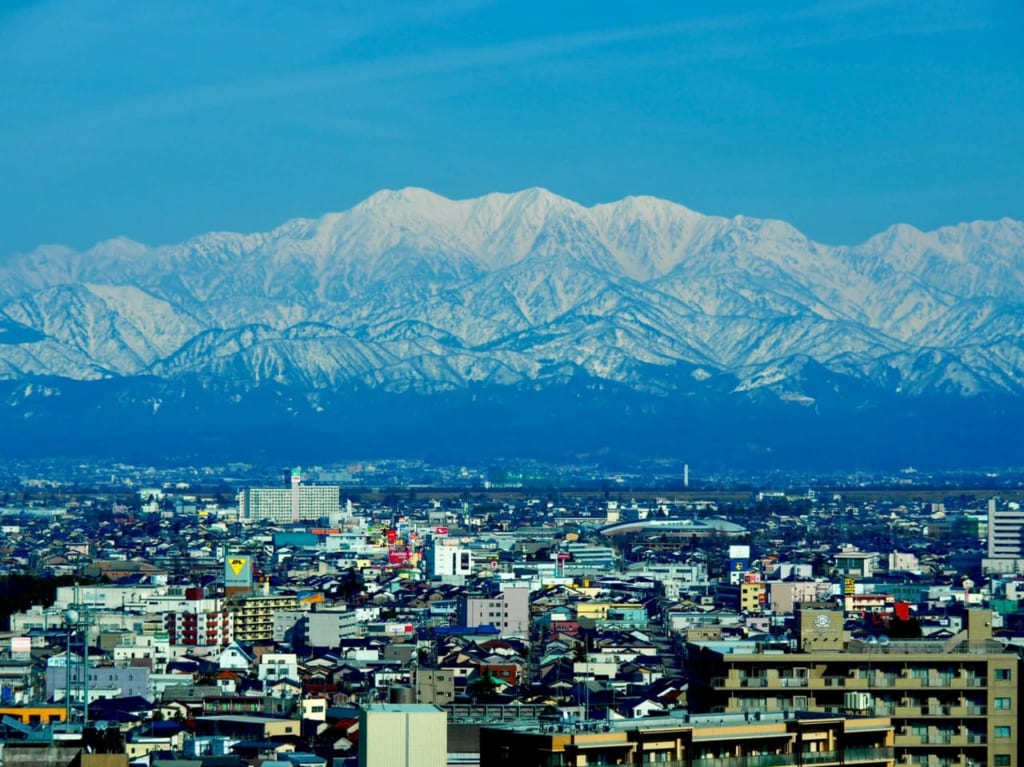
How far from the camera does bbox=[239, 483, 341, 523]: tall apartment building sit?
452 feet

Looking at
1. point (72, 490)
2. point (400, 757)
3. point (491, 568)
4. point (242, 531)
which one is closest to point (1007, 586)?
point (491, 568)

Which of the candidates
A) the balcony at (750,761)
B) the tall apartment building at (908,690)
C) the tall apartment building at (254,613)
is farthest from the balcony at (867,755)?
the tall apartment building at (254,613)

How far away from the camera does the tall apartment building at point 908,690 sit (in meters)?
24.8

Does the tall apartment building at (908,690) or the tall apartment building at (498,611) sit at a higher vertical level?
the tall apartment building at (908,690)

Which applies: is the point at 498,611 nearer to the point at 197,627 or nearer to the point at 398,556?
the point at 197,627

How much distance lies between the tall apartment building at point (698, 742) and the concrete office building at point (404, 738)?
363 millimetres

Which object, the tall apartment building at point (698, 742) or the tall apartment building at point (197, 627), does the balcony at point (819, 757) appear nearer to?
the tall apartment building at point (698, 742)

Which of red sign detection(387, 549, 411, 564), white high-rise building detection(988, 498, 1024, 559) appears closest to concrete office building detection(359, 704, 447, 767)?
red sign detection(387, 549, 411, 564)

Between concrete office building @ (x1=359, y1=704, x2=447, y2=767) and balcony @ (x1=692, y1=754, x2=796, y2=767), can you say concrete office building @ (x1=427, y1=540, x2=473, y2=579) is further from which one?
balcony @ (x1=692, y1=754, x2=796, y2=767)

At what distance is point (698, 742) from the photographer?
19.3m

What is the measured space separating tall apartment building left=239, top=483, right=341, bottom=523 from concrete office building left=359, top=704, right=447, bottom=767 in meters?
113

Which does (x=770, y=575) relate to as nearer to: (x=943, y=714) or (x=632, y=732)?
(x=943, y=714)

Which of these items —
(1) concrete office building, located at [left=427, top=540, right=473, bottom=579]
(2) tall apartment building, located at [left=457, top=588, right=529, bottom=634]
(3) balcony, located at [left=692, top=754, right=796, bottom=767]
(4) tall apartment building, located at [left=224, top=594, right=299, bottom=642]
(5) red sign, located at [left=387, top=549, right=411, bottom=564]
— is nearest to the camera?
(3) balcony, located at [left=692, top=754, right=796, bottom=767]

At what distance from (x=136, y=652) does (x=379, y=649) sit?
5.65 m
